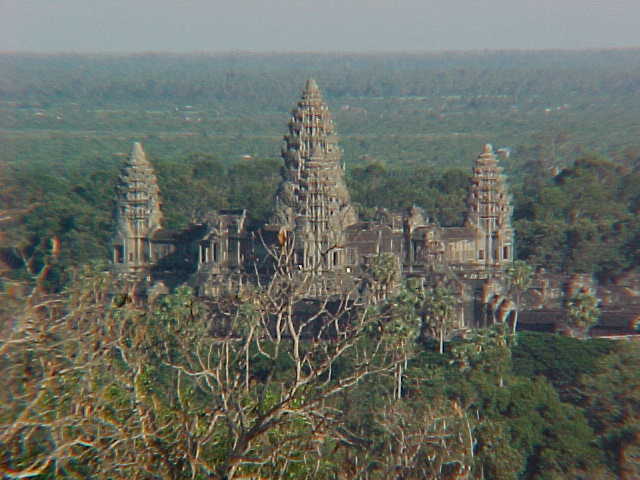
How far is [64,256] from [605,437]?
48.2 metres

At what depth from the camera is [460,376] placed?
47469mm

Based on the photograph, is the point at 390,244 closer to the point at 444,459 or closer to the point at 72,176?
the point at 444,459

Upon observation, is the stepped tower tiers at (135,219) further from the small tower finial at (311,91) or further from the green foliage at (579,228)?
the green foliage at (579,228)

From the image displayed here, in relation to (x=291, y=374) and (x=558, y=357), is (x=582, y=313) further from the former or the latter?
(x=291, y=374)

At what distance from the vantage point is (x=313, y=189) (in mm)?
70812

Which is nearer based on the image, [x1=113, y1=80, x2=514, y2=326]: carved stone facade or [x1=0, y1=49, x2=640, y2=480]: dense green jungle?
[x1=0, y1=49, x2=640, y2=480]: dense green jungle

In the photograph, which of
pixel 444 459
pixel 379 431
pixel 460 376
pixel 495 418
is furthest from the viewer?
pixel 460 376

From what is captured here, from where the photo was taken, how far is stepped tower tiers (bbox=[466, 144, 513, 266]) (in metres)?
77.4

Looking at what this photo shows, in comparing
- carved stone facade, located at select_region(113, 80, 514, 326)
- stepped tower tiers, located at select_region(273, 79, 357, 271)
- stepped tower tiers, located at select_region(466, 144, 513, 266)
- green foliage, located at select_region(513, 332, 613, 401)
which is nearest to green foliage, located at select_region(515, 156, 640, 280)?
stepped tower tiers, located at select_region(466, 144, 513, 266)

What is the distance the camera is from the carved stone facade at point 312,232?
68438mm

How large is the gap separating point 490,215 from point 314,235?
548 inches

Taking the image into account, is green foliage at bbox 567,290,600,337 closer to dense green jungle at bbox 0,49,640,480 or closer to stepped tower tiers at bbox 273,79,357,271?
dense green jungle at bbox 0,49,640,480

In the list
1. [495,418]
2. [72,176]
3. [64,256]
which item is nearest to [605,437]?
[495,418]

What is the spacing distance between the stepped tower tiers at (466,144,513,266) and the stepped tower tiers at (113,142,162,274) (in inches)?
700
